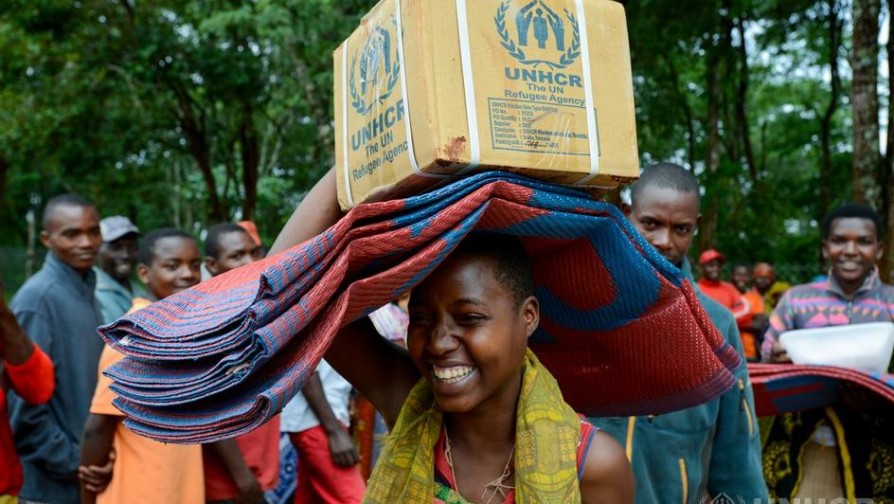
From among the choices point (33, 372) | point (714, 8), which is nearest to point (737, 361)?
point (33, 372)

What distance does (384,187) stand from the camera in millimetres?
1661

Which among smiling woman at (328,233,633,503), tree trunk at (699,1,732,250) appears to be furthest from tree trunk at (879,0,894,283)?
smiling woman at (328,233,633,503)

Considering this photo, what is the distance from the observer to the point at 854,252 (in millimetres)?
4266

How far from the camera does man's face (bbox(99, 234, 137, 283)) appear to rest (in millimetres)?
5293

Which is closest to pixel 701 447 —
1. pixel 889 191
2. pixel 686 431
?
pixel 686 431

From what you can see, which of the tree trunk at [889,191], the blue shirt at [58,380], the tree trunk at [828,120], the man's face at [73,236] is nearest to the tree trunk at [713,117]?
the tree trunk at [828,120]

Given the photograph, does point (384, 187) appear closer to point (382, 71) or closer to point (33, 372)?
point (382, 71)

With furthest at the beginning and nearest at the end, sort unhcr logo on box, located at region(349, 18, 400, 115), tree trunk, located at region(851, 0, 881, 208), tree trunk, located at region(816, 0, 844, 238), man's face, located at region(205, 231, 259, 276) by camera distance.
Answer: tree trunk, located at region(816, 0, 844, 238)
tree trunk, located at region(851, 0, 881, 208)
man's face, located at region(205, 231, 259, 276)
unhcr logo on box, located at region(349, 18, 400, 115)

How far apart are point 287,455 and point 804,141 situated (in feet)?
38.7

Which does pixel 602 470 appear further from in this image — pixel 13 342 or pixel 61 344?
pixel 61 344

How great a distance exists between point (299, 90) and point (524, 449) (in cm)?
1009

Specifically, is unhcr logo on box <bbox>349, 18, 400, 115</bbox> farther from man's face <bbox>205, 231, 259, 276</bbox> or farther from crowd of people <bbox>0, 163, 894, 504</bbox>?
man's face <bbox>205, 231, 259, 276</bbox>

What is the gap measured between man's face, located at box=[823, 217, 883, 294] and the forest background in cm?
298

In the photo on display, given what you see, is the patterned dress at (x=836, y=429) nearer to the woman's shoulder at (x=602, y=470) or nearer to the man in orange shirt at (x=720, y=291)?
the woman's shoulder at (x=602, y=470)
